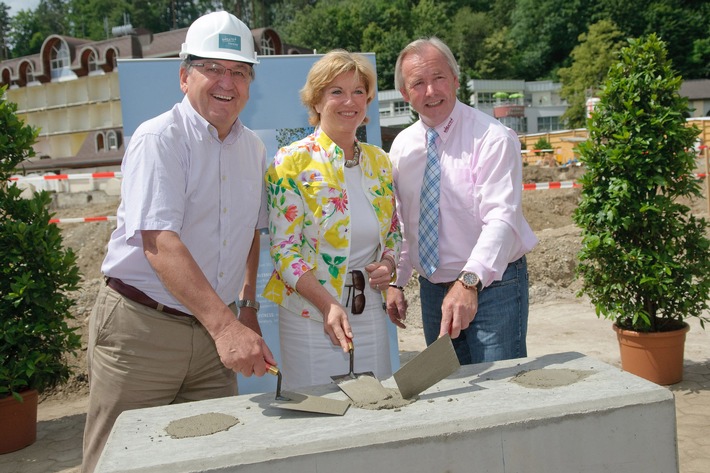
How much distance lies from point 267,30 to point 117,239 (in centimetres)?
3472

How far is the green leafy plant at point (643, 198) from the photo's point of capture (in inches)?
198

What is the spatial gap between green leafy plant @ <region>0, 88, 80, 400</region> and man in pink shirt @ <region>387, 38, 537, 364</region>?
2892mm

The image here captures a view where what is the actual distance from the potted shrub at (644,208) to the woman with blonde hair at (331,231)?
2.92 meters

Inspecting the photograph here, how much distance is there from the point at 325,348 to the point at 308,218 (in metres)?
0.52

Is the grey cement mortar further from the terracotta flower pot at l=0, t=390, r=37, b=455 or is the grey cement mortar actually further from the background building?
the background building

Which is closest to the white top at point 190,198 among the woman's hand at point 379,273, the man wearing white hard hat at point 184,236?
the man wearing white hard hat at point 184,236

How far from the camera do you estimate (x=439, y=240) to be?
2883mm

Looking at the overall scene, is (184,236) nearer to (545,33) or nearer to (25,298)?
(25,298)

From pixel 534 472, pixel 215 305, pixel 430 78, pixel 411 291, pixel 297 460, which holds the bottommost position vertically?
pixel 411 291

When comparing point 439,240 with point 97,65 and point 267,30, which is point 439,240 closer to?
point 267,30

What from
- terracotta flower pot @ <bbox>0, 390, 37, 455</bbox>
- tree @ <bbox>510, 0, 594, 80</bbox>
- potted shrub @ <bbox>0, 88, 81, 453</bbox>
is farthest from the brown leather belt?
tree @ <bbox>510, 0, 594, 80</bbox>

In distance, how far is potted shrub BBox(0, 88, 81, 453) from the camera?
4648 mm

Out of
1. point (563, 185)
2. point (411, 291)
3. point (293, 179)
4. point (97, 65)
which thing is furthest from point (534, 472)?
point (97, 65)

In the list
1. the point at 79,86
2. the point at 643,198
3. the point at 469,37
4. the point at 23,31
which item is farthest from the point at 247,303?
the point at 23,31
